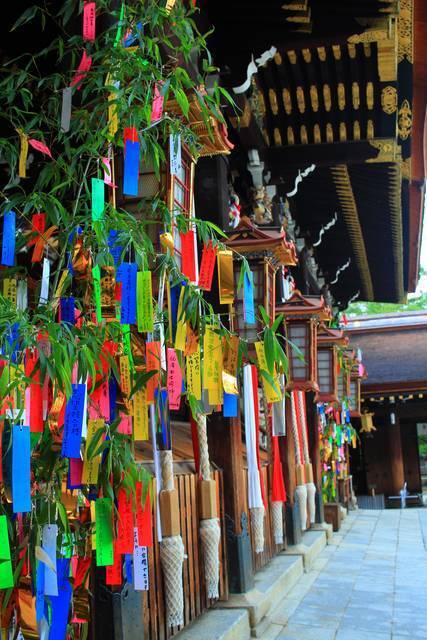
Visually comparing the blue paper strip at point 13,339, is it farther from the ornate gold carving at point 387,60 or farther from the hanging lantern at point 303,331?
the hanging lantern at point 303,331

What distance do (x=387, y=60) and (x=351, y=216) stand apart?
425cm

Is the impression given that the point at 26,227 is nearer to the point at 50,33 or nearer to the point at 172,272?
the point at 172,272

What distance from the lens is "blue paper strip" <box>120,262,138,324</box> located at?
2713mm

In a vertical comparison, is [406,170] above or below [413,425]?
above

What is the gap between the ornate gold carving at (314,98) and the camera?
6.86m

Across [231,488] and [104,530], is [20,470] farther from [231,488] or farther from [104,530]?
[231,488]

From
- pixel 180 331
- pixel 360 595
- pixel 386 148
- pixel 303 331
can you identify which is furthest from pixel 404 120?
pixel 180 331

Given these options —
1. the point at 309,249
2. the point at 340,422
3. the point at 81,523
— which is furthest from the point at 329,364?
the point at 81,523

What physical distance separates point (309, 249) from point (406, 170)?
10.5 ft

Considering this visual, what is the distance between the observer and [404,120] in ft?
22.7

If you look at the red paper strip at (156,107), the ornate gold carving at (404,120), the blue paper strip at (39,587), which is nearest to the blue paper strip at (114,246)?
the red paper strip at (156,107)

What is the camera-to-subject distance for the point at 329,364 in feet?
32.4

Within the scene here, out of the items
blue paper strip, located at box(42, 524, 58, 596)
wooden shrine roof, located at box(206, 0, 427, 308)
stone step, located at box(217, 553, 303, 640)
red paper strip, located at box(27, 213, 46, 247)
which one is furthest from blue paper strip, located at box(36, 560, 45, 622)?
wooden shrine roof, located at box(206, 0, 427, 308)

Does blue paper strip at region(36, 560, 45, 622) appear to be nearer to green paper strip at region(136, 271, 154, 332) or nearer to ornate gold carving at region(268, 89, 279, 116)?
green paper strip at region(136, 271, 154, 332)
